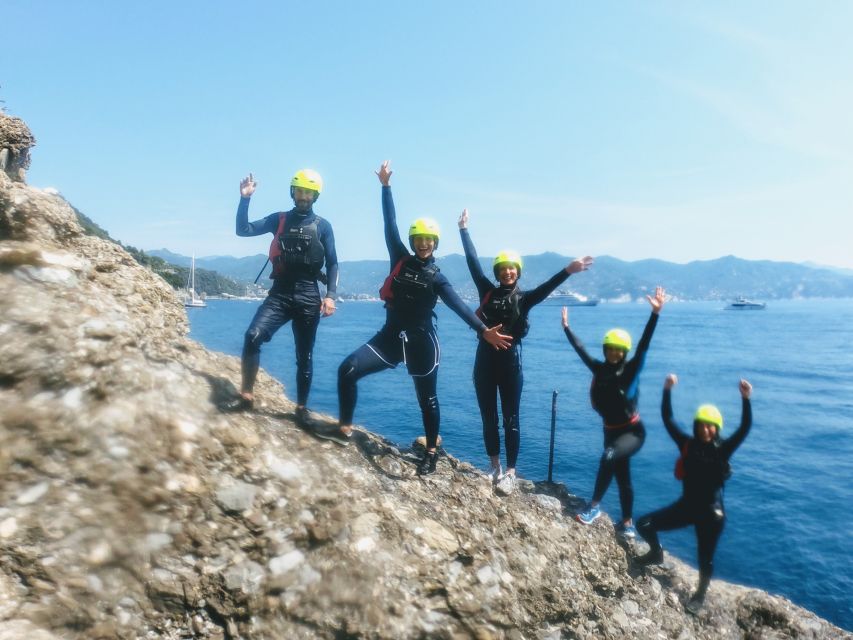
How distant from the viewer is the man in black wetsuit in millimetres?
6656

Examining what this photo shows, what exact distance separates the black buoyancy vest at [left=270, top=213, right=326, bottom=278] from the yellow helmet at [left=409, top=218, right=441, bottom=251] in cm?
122

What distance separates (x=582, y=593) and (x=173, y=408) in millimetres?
5432

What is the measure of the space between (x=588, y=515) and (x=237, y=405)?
5388 mm

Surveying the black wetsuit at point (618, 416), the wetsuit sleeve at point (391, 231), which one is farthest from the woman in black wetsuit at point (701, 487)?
the wetsuit sleeve at point (391, 231)

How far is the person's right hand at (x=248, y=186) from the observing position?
22.3 feet

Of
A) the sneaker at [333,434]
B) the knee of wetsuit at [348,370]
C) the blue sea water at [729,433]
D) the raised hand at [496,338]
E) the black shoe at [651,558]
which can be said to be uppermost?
the raised hand at [496,338]

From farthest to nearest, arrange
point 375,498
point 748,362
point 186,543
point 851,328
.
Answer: point 851,328, point 748,362, point 375,498, point 186,543

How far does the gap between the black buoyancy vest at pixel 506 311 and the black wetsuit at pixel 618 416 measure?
34.1 inches

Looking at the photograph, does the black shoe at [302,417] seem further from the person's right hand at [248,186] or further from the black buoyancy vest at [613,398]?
Answer: the black buoyancy vest at [613,398]

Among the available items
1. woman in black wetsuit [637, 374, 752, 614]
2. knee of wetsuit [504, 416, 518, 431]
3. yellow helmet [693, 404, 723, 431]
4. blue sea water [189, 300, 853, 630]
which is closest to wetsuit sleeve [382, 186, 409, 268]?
knee of wetsuit [504, 416, 518, 431]

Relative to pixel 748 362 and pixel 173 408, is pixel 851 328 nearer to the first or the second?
pixel 748 362

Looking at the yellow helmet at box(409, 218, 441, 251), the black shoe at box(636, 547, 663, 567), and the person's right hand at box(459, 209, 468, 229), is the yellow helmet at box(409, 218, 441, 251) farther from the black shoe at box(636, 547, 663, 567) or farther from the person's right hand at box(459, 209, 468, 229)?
the black shoe at box(636, 547, 663, 567)

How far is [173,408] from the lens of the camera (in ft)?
17.7

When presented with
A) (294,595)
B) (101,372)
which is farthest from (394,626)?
(101,372)
